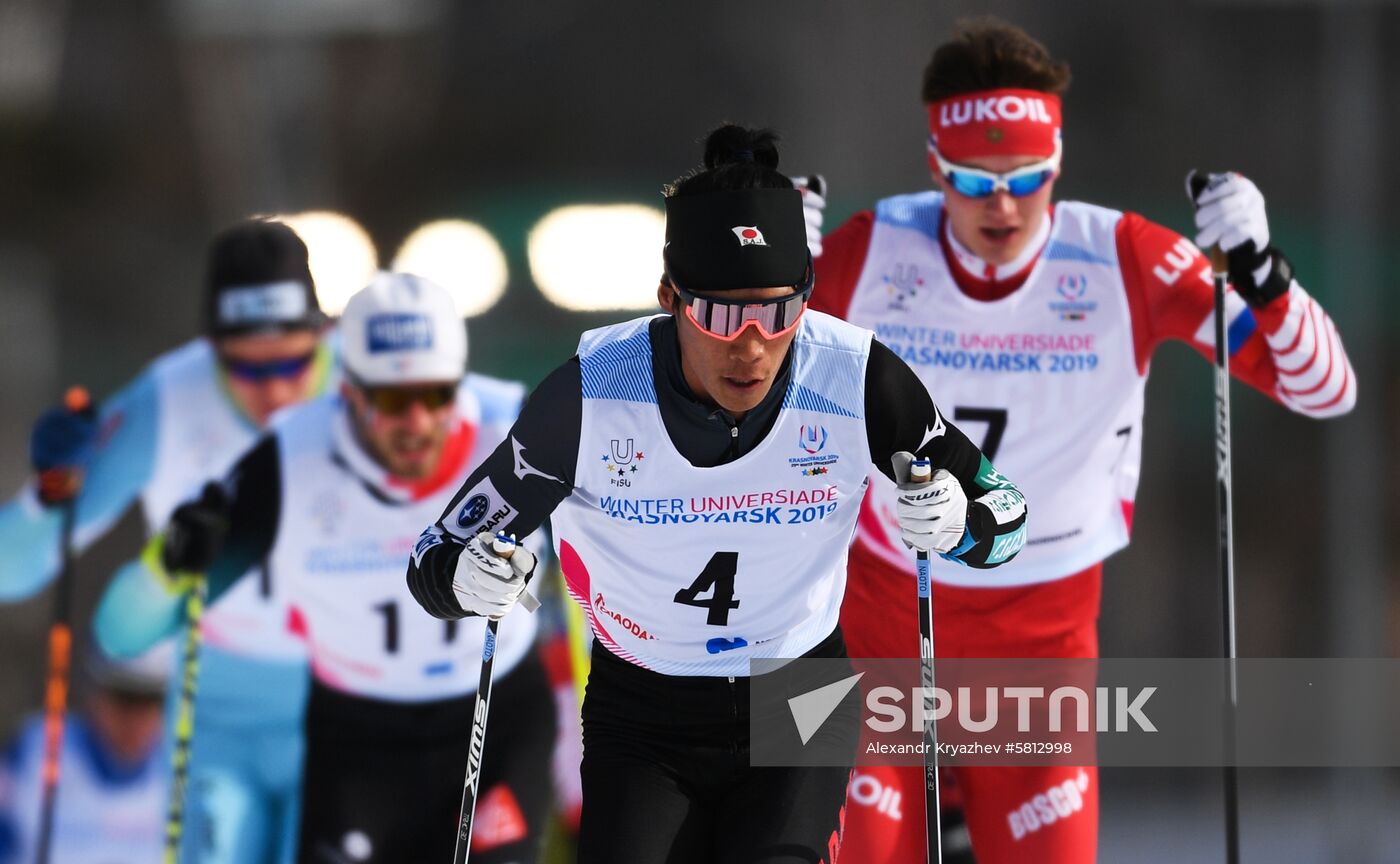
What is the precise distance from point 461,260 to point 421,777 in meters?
4.52

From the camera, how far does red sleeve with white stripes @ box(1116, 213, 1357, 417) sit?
417cm

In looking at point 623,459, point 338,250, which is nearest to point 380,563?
point 623,459

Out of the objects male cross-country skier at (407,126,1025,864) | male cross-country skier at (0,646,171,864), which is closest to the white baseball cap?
male cross-country skier at (407,126,1025,864)

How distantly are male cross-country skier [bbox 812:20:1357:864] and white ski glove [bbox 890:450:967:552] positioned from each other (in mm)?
875

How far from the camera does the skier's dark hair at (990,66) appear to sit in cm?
436

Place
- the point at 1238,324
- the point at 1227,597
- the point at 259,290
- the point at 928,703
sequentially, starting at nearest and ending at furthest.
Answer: the point at 928,703, the point at 1238,324, the point at 1227,597, the point at 259,290

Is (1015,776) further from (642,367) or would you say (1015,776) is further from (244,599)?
(244,599)

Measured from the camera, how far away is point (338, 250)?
30.2ft

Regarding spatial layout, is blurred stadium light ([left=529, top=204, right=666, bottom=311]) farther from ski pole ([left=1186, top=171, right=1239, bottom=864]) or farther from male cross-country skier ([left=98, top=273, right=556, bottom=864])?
ski pole ([left=1186, top=171, right=1239, bottom=864])

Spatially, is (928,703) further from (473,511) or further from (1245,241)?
(1245,241)

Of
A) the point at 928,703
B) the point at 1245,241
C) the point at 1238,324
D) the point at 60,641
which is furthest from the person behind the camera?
the point at 60,641

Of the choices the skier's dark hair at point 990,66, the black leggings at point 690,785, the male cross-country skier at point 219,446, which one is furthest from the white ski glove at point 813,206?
the male cross-country skier at point 219,446

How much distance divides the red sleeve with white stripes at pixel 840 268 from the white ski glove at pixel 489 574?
1.31 meters

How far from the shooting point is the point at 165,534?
17.6 ft
